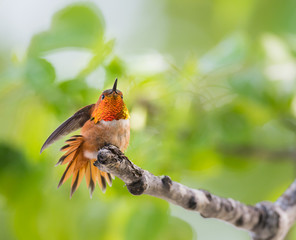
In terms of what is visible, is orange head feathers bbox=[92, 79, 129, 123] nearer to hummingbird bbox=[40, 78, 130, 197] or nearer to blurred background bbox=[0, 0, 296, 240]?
hummingbird bbox=[40, 78, 130, 197]

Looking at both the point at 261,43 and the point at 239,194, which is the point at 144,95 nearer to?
the point at 261,43

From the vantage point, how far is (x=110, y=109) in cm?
38

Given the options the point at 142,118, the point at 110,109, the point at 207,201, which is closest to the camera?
the point at 110,109

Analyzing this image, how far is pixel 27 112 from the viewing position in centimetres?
86

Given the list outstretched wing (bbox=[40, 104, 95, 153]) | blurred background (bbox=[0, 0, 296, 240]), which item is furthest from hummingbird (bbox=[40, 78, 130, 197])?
blurred background (bbox=[0, 0, 296, 240])

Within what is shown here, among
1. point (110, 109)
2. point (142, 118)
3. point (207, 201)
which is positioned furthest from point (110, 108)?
point (142, 118)

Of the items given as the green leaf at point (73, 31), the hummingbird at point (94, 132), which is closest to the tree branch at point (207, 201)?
the hummingbird at point (94, 132)

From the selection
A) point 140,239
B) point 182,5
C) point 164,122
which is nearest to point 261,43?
point 164,122

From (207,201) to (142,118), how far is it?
30 cm

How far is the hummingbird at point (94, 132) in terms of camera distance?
0.38m

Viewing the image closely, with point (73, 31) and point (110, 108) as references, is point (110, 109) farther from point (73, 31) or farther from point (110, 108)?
point (73, 31)

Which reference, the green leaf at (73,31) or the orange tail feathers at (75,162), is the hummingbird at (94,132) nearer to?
the orange tail feathers at (75,162)

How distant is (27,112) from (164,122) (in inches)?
11.0

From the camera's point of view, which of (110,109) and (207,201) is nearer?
(110,109)
